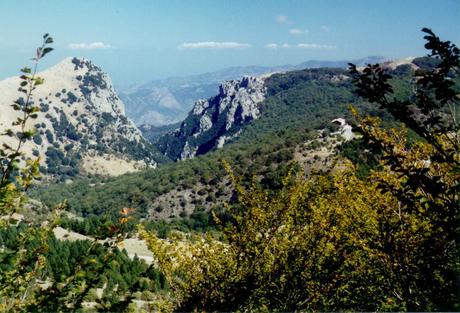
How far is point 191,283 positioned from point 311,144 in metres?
105

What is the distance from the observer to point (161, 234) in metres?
82.8

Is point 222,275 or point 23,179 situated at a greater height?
point 23,179

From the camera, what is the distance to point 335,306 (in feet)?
49.7

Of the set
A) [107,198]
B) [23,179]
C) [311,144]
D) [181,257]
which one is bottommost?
[107,198]

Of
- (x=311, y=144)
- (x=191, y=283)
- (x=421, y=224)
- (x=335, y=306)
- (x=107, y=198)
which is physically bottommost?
(x=107, y=198)

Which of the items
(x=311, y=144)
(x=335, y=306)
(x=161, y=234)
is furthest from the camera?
(x=311, y=144)

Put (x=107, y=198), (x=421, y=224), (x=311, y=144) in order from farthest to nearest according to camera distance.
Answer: (x=107, y=198) < (x=311, y=144) < (x=421, y=224)

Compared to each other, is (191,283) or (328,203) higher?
(328,203)

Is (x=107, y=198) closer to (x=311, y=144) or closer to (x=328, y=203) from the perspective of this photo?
(x=311, y=144)

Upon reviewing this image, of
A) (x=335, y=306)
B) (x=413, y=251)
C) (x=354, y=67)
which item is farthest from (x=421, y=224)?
(x=354, y=67)

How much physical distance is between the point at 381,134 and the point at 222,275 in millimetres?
6325

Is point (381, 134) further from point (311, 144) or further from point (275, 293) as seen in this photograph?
point (311, 144)

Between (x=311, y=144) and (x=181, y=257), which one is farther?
(x=311, y=144)

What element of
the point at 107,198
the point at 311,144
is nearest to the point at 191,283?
the point at 311,144
